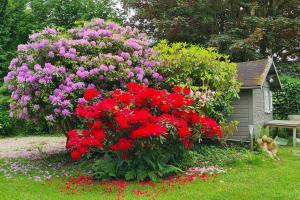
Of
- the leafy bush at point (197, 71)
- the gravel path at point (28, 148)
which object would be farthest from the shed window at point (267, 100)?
the gravel path at point (28, 148)

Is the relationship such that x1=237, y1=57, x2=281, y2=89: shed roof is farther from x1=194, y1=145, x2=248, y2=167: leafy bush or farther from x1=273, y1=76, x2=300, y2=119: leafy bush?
x1=273, y1=76, x2=300, y2=119: leafy bush

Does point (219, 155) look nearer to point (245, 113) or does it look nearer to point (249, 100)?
point (245, 113)

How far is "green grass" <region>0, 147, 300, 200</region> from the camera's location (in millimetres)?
6123

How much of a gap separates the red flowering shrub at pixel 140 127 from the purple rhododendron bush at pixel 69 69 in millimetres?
1371

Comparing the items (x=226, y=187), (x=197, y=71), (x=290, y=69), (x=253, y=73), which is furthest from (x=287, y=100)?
(x=226, y=187)

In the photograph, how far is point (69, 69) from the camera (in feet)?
29.0

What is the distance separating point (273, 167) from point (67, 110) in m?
4.91

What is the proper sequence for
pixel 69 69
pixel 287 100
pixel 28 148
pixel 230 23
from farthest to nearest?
pixel 230 23
pixel 287 100
pixel 28 148
pixel 69 69

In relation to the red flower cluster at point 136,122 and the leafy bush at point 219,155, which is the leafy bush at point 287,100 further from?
the red flower cluster at point 136,122

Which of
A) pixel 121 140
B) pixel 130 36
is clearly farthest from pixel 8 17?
pixel 121 140

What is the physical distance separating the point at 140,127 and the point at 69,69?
300cm

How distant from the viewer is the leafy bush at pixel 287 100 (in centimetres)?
1658

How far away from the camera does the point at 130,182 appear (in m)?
7.10

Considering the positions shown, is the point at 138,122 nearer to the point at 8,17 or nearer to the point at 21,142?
the point at 21,142
